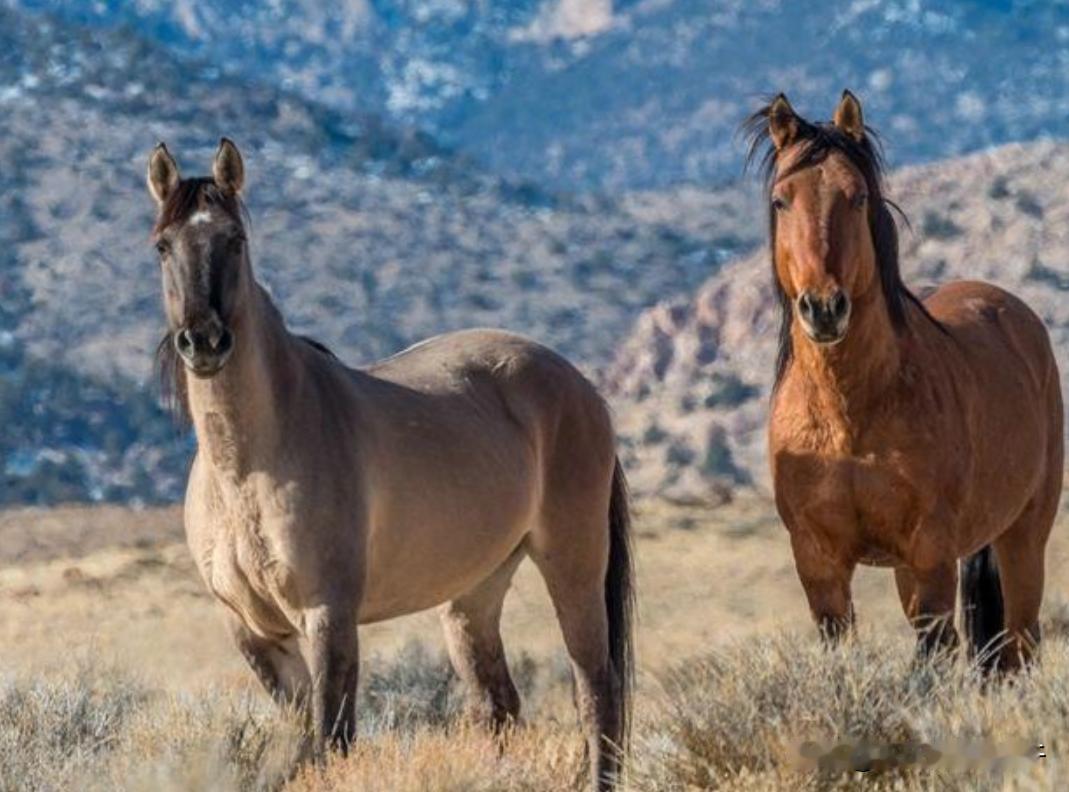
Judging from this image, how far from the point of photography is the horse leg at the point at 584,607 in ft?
35.2

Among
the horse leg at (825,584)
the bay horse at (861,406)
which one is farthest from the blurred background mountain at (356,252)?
the horse leg at (825,584)

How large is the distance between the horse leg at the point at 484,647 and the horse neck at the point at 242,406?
1765mm

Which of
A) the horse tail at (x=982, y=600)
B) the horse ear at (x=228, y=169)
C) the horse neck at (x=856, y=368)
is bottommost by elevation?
the horse tail at (x=982, y=600)

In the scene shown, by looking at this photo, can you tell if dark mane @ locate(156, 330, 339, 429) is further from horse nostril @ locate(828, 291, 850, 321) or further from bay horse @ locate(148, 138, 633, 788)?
horse nostril @ locate(828, 291, 850, 321)

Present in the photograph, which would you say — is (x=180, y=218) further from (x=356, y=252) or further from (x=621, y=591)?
(x=356, y=252)

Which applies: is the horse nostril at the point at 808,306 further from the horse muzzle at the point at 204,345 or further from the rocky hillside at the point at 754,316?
the rocky hillside at the point at 754,316

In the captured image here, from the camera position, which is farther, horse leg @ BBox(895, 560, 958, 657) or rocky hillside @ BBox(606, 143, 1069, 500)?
rocky hillside @ BBox(606, 143, 1069, 500)

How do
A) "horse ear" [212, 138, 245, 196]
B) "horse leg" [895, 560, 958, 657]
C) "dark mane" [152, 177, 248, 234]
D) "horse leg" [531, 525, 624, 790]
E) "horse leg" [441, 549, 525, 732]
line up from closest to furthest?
1. "dark mane" [152, 177, 248, 234]
2. "horse ear" [212, 138, 245, 196]
3. "horse leg" [895, 560, 958, 657]
4. "horse leg" [531, 525, 624, 790]
5. "horse leg" [441, 549, 525, 732]

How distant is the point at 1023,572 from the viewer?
11570mm

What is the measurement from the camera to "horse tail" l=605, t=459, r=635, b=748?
36.6 feet

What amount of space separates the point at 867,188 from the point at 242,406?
2443 millimetres

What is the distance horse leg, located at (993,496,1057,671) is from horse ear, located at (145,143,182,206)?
411cm

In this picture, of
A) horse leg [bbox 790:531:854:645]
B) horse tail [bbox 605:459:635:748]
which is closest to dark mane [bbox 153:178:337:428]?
horse tail [bbox 605:459:635:748]

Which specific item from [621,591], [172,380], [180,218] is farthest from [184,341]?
[621,591]
